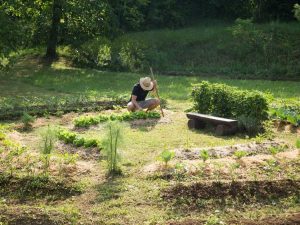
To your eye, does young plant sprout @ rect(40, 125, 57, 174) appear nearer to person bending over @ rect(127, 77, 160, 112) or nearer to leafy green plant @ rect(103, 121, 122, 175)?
leafy green plant @ rect(103, 121, 122, 175)

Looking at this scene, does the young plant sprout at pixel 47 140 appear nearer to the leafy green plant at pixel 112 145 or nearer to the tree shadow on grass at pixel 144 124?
the leafy green plant at pixel 112 145

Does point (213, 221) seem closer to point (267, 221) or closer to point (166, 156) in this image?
point (267, 221)

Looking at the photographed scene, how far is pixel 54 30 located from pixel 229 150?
1943 centimetres

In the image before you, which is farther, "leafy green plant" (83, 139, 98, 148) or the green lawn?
"leafy green plant" (83, 139, 98, 148)

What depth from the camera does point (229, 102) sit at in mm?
14359

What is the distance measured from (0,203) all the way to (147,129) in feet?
18.1

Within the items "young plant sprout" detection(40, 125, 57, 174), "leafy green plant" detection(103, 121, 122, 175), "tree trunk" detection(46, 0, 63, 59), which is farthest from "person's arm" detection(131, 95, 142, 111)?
"tree trunk" detection(46, 0, 63, 59)

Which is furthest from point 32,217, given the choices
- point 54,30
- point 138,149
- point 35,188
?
point 54,30

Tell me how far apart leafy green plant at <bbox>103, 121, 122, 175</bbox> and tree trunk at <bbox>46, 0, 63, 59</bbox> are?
18354 mm

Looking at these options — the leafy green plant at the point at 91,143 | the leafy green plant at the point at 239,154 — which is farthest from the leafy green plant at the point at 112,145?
the leafy green plant at the point at 239,154

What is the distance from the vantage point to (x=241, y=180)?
952 cm

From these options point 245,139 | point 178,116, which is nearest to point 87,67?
point 178,116

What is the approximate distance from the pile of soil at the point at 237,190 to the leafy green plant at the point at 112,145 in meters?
1.37

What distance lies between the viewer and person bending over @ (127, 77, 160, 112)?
15602mm
